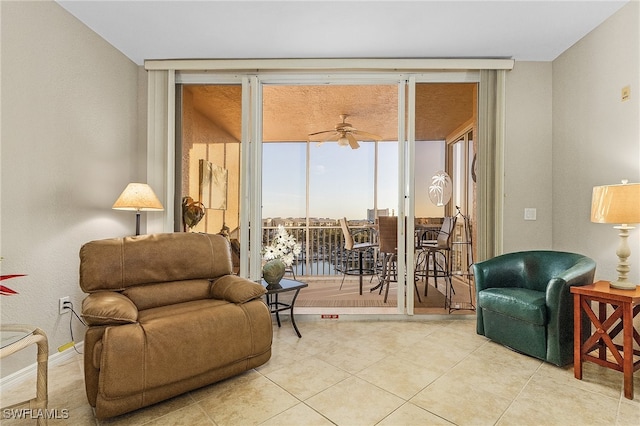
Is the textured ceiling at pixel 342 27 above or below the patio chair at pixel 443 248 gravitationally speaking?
above

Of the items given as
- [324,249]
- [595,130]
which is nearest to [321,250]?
[324,249]

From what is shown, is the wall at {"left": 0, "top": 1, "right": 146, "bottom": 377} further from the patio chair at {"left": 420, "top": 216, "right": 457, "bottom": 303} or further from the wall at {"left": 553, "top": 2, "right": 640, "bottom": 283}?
the wall at {"left": 553, "top": 2, "right": 640, "bottom": 283}

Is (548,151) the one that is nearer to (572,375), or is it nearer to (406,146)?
(406,146)

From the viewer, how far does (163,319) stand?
179 cm

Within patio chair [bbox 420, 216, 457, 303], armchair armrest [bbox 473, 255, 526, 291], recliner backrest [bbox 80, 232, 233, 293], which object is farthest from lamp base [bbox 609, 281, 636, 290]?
recliner backrest [bbox 80, 232, 233, 293]

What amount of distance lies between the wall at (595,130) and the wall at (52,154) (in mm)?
4208

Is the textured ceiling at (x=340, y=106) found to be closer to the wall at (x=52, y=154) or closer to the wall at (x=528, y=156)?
the wall at (x=528, y=156)

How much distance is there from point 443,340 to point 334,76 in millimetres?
2682

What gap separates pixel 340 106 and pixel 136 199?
9.87 ft

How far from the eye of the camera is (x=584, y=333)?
231cm

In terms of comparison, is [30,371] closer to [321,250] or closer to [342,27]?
[342,27]

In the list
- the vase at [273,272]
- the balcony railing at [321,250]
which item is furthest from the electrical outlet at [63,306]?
the balcony railing at [321,250]

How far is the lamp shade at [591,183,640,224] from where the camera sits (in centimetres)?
194

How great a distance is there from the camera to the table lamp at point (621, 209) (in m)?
1.95
